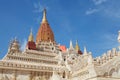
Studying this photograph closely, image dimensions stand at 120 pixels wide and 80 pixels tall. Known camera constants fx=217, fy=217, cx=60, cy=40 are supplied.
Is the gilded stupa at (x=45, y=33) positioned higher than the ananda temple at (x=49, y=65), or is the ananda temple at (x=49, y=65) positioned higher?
the gilded stupa at (x=45, y=33)

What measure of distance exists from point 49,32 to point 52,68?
89.8 ft

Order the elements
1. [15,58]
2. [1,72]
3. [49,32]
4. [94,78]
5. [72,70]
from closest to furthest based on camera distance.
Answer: [94,78]
[1,72]
[72,70]
[15,58]
[49,32]

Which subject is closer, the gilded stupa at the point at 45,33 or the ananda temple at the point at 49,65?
the ananda temple at the point at 49,65

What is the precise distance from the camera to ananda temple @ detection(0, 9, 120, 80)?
25.3 m

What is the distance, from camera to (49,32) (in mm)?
63750

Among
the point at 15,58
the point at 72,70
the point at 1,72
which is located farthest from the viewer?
the point at 15,58

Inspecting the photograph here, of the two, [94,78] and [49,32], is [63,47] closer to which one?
[49,32]

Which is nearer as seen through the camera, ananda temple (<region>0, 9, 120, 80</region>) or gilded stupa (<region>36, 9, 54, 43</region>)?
ananda temple (<region>0, 9, 120, 80</region>)

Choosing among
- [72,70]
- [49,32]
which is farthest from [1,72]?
[49,32]

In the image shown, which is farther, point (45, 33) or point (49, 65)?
point (45, 33)

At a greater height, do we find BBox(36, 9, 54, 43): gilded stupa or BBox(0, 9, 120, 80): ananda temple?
BBox(36, 9, 54, 43): gilded stupa

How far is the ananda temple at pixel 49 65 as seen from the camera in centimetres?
2528

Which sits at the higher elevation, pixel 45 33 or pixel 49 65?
pixel 45 33

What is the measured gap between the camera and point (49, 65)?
129 ft
